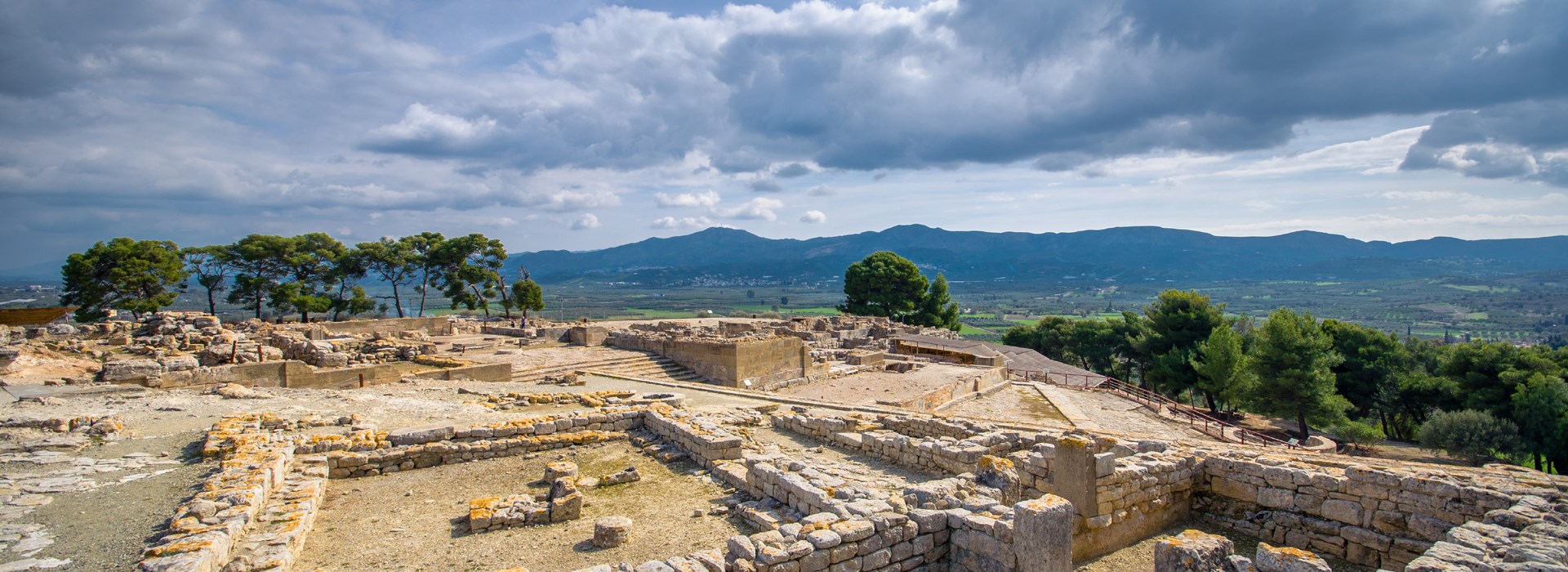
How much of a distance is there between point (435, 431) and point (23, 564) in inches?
186

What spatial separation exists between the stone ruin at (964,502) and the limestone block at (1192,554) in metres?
0.02

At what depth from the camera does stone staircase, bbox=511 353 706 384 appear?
68.6 feet

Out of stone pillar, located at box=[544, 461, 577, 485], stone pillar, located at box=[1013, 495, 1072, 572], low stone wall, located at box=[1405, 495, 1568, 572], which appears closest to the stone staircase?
stone pillar, located at box=[544, 461, 577, 485]

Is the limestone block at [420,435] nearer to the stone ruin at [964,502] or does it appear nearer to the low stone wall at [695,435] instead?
the stone ruin at [964,502]

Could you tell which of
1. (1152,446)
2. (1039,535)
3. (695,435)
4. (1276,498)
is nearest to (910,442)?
(695,435)

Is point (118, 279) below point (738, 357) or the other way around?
the other way around

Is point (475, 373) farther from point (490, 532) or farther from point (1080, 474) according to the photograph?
point (1080, 474)

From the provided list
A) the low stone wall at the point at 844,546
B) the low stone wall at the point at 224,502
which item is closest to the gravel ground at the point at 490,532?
the low stone wall at the point at 224,502

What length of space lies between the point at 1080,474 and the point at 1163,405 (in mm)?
17903

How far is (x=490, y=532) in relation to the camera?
24.4 feet

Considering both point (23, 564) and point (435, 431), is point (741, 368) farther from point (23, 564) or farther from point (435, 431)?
point (23, 564)

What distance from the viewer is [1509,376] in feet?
77.8

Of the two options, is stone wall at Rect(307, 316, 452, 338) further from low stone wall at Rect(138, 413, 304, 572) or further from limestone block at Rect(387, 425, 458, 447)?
limestone block at Rect(387, 425, 458, 447)

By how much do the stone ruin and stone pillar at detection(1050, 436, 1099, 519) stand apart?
18mm
